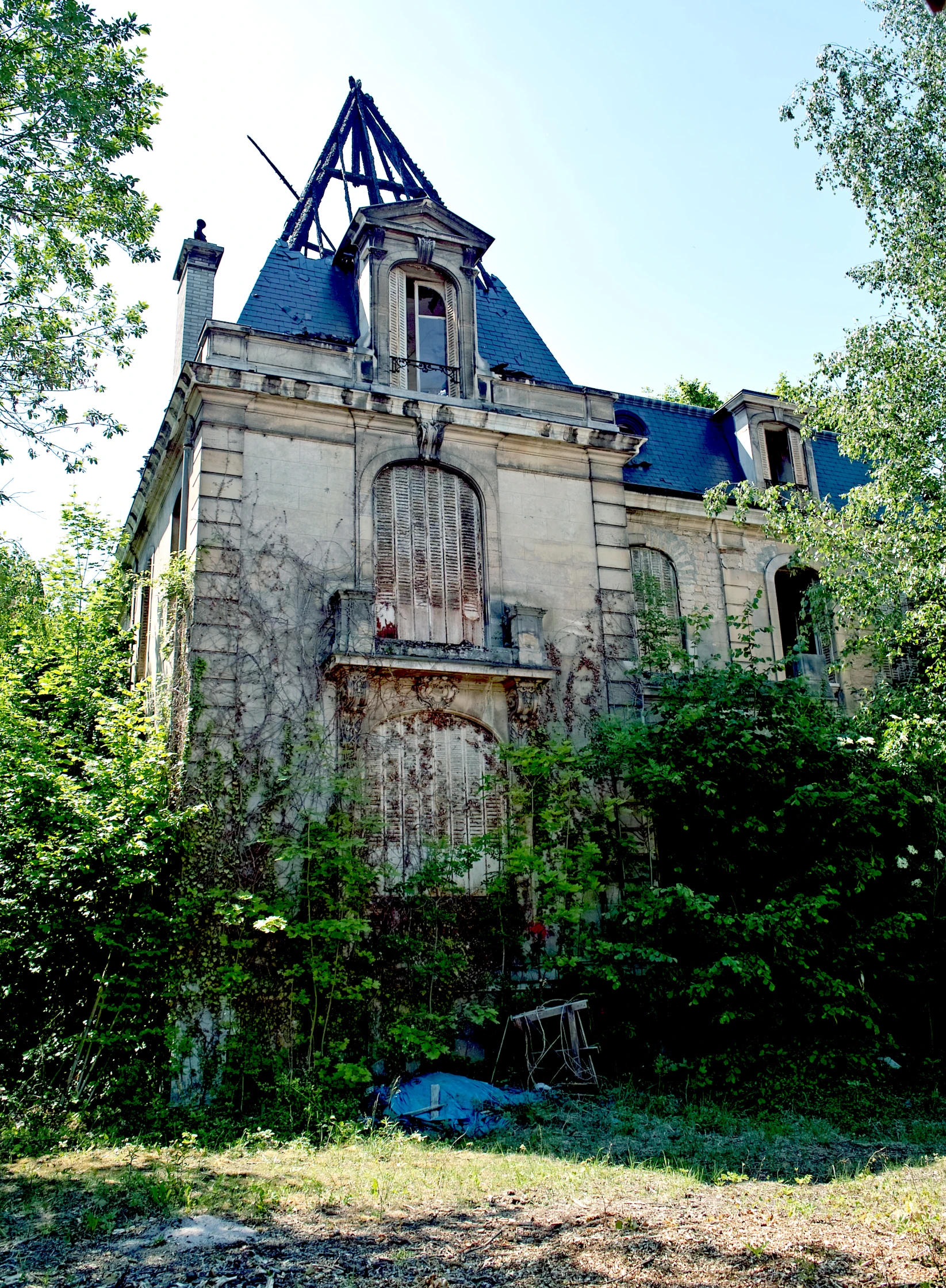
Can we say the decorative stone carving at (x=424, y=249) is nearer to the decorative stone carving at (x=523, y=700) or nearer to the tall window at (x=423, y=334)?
the tall window at (x=423, y=334)

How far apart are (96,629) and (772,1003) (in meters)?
9.96

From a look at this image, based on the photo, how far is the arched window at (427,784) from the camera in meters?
12.2

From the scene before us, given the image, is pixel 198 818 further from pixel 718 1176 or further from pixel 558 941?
pixel 718 1176

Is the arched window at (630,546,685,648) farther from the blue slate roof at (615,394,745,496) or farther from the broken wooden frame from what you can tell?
the broken wooden frame

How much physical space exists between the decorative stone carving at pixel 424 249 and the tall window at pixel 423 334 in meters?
0.25

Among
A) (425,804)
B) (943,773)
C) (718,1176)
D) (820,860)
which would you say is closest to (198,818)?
(425,804)

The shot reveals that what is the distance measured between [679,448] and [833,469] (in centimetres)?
379

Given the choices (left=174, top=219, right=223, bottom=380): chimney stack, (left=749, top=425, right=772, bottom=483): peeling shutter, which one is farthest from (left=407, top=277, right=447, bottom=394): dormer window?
(left=749, top=425, right=772, bottom=483): peeling shutter

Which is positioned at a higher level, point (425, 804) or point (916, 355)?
point (916, 355)

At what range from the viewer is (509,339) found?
15891 millimetres

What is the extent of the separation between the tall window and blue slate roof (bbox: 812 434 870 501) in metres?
7.84

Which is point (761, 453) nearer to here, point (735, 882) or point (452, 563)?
point (452, 563)

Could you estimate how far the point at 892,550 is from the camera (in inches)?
534

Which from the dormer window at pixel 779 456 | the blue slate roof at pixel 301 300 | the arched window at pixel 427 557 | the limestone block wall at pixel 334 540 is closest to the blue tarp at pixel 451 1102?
the limestone block wall at pixel 334 540
